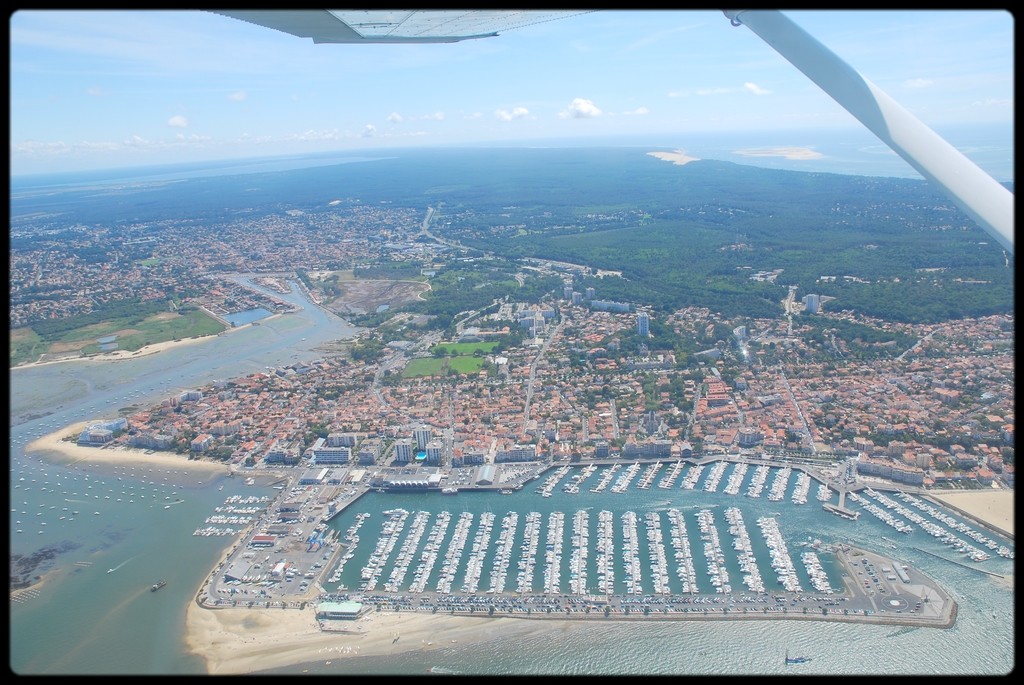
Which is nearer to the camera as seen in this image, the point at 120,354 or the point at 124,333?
the point at 120,354

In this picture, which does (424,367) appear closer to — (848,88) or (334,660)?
(334,660)

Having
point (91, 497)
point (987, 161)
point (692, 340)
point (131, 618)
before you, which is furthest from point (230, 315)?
point (987, 161)

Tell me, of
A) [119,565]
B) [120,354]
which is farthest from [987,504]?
[120,354]

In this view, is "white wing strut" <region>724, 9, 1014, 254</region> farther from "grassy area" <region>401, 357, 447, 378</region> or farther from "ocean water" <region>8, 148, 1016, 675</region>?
"grassy area" <region>401, 357, 447, 378</region>

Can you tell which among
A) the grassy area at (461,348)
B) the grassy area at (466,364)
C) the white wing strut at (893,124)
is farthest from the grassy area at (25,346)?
the white wing strut at (893,124)

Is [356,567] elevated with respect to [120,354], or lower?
lower

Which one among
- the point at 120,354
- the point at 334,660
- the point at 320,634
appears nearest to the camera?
the point at 334,660

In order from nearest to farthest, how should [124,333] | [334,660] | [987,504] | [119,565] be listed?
1. [334,660]
2. [119,565]
3. [987,504]
4. [124,333]
